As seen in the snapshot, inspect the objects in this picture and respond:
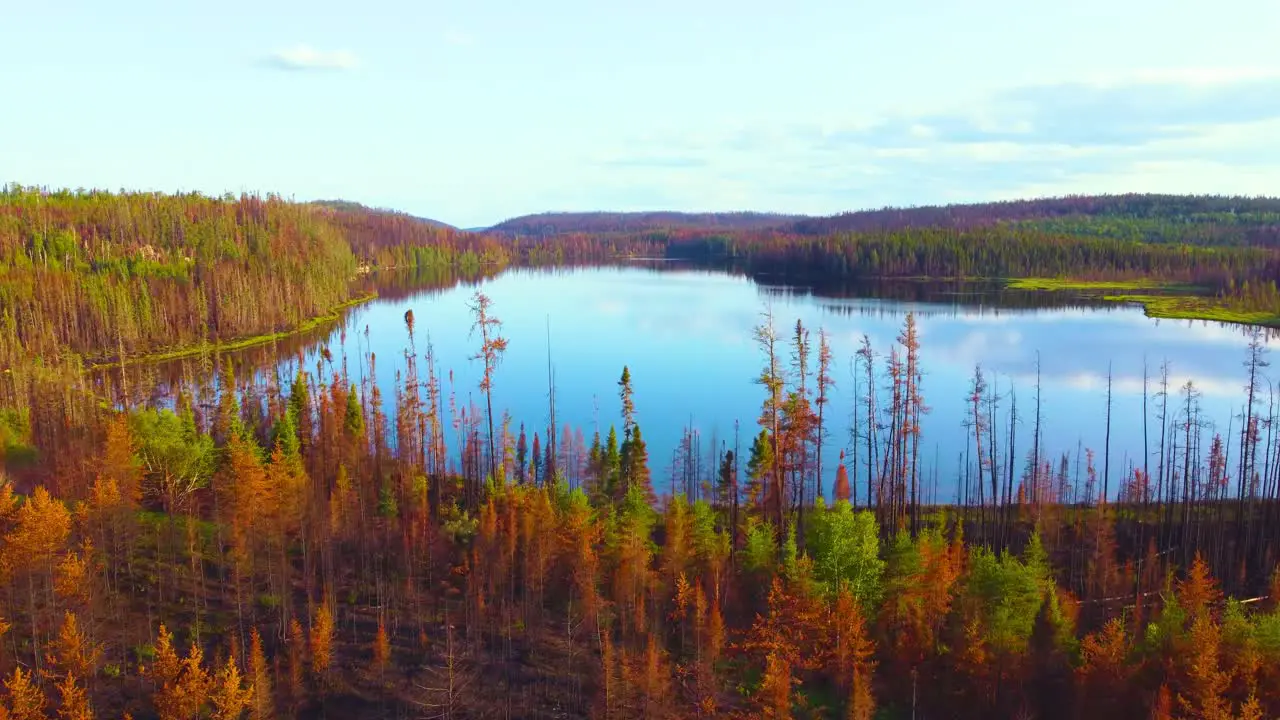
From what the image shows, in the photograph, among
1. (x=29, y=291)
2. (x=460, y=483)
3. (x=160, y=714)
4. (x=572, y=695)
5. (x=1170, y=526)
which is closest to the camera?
(x=160, y=714)

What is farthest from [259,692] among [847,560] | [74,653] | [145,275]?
[145,275]

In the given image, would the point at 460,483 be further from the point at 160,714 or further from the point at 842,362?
the point at 842,362

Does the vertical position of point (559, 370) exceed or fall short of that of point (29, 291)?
it falls short

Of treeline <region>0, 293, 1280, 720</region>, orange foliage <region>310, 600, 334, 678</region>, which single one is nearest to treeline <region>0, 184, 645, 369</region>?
treeline <region>0, 293, 1280, 720</region>

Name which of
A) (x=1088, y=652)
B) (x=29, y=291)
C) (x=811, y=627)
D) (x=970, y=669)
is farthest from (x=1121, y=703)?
(x=29, y=291)

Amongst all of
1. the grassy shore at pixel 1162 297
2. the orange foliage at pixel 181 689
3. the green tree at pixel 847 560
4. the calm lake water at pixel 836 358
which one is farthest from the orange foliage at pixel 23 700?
the grassy shore at pixel 1162 297

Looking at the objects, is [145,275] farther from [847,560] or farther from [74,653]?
[847,560]
